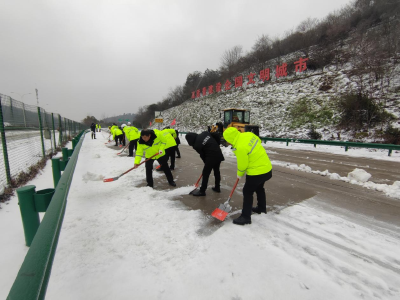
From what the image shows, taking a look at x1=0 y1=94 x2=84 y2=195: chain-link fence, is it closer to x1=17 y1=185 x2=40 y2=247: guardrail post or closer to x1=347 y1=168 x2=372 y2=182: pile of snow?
x1=17 y1=185 x2=40 y2=247: guardrail post

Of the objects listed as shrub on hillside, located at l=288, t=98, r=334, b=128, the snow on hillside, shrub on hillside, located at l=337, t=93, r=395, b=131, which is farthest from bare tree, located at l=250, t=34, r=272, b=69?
shrub on hillside, located at l=337, t=93, r=395, b=131

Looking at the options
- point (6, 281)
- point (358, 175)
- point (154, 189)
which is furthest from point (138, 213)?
point (358, 175)

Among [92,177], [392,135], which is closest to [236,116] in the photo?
[392,135]

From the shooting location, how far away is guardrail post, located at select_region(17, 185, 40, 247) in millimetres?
2070

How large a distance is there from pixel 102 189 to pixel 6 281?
285cm

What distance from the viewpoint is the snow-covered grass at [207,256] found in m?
2.01

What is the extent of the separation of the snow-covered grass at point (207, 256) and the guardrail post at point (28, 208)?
475 millimetres

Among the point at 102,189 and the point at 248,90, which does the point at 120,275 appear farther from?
the point at 248,90

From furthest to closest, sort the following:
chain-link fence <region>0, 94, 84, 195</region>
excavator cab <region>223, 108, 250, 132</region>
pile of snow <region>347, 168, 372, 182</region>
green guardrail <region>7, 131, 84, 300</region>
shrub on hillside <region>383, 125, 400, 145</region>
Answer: excavator cab <region>223, 108, 250, 132</region> < shrub on hillside <region>383, 125, 400, 145</region> < pile of snow <region>347, 168, 372, 182</region> < chain-link fence <region>0, 94, 84, 195</region> < green guardrail <region>7, 131, 84, 300</region>

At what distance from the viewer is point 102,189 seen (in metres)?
4.83

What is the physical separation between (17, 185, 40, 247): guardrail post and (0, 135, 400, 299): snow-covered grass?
0.48 meters

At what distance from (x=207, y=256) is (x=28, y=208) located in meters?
2.12

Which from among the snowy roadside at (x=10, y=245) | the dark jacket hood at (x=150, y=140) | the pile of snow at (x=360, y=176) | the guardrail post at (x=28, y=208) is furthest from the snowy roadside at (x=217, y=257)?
the pile of snow at (x=360, y=176)

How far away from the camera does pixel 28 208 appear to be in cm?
213
